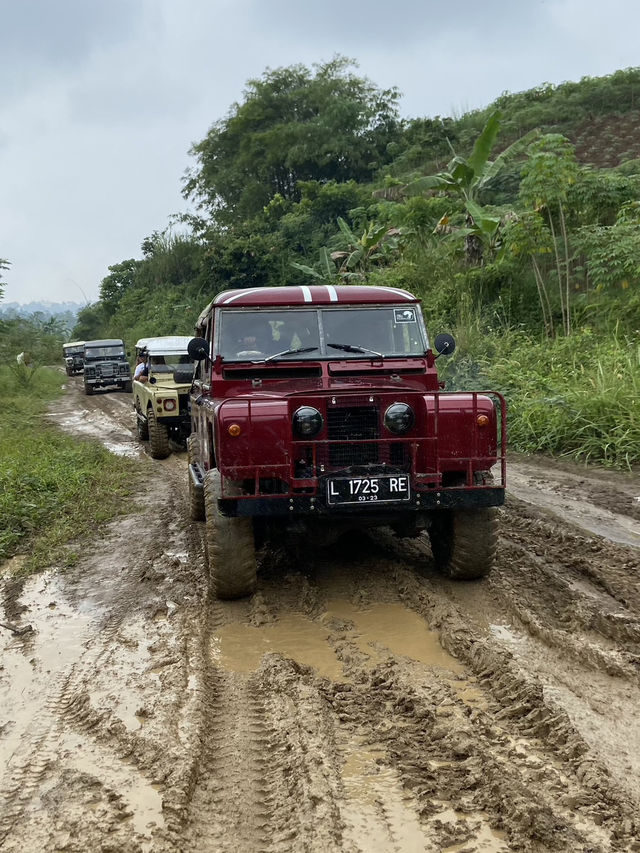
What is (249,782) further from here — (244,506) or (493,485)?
(493,485)

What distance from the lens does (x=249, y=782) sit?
317 centimetres

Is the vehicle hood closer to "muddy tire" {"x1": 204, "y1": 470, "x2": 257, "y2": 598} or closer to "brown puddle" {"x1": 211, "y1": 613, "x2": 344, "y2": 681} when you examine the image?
"muddy tire" {"x1": 204, "y1": 470, "x2": 257, "y2": 598}

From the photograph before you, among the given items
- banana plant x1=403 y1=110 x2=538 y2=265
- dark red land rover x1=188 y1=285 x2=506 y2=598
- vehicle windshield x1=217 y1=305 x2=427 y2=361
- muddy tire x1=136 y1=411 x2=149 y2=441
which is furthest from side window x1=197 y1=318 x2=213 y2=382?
banana plant x1=403 y1=110 x2=538 y2=265

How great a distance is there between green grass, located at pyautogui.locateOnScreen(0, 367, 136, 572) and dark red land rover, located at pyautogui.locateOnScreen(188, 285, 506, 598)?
Result: 2103 mm

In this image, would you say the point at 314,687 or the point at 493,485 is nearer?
the point at 314,687

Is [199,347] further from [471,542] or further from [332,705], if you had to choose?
[332,705]

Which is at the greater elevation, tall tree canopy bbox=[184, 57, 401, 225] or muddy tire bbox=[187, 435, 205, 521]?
tall tree canopy bbox=[184, 57, 401, 225]

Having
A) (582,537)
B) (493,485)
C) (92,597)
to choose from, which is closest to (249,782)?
(493,485)

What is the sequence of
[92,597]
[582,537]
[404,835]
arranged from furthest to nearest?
[582,537] < [92,597] < [404,835]

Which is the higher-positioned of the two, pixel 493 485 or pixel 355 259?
pixel 355 259

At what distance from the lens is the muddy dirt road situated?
9.23ft

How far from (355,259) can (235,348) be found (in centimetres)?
1707

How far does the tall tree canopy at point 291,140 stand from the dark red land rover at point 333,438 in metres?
36.5

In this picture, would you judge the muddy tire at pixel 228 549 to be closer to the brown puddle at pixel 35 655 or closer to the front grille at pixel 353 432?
the front grille at pixel 353 432
